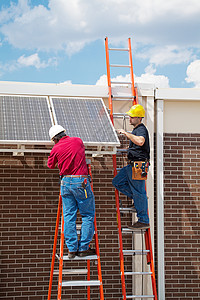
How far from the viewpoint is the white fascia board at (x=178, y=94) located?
358 inches

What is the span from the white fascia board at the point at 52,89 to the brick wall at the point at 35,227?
1264 millimetres

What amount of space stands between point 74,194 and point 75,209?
0.89 ft

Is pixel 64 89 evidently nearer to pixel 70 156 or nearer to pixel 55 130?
pixel 55 130

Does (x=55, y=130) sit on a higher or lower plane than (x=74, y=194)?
higher

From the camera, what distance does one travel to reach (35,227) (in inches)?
341

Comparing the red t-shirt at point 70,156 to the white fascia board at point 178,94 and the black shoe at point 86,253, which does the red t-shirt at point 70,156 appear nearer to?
the black shoe at point 86,253

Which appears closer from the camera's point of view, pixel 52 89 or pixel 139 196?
pixel 139 196

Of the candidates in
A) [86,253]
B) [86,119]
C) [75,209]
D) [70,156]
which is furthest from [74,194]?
[86,119]

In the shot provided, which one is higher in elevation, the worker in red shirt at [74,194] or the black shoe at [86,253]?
the worker in red shirt at [74,194]

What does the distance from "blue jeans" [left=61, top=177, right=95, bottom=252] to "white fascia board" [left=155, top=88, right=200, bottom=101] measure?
10.2ft

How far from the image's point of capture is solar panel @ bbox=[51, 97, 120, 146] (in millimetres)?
7652

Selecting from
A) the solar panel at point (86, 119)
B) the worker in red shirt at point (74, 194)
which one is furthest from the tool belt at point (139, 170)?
the worker in red shirt at point (74, 194)

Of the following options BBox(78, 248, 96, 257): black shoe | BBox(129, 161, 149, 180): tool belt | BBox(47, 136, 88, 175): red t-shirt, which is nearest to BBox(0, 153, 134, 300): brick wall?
BBox(129, 161, 149, 180): tool belt

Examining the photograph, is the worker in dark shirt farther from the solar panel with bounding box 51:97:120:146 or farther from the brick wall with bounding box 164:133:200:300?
the brick wall with bounding box 164:133:200:300
